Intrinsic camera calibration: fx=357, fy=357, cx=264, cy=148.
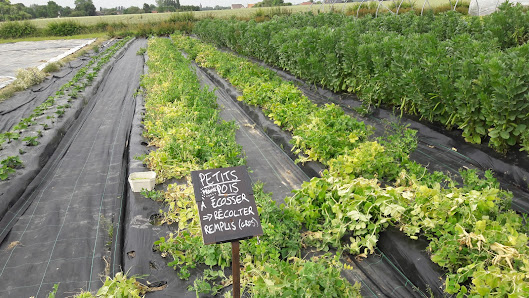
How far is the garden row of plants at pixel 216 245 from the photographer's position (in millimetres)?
2740

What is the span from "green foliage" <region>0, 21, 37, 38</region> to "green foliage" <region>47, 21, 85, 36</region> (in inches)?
71.9

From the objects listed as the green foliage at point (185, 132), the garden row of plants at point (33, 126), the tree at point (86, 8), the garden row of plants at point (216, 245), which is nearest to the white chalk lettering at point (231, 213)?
the garden row of plants at point (216, 245)

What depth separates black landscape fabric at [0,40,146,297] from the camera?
11.6ft

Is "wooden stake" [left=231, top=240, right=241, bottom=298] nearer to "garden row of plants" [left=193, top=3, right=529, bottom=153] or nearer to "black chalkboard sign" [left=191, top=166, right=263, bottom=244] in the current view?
"black chalkboard sign" [left=191, top=166, right=263, bottom=244]

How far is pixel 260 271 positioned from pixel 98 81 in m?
10.9

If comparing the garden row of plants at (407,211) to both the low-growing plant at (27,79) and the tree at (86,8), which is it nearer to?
the low-growing plant at (27,79)

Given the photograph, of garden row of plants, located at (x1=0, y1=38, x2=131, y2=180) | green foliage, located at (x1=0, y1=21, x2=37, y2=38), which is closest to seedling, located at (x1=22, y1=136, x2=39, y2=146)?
garden row of plants, located at (x1=0, y1=38, x2=131, y2=180)

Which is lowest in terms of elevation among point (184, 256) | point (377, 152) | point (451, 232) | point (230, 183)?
point (184, 256)

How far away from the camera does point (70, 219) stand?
4465 mm

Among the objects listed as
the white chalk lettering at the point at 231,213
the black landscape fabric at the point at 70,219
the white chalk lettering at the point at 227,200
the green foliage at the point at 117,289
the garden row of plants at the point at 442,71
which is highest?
the garden row of plants at the point at 442,71

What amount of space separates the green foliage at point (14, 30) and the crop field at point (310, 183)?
2986 centimetres

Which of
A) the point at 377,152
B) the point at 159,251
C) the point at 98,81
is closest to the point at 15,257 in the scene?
the point at 159,251

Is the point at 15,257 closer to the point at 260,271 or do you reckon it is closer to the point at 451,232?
the point at 260,271

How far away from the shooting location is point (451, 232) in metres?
3.22
